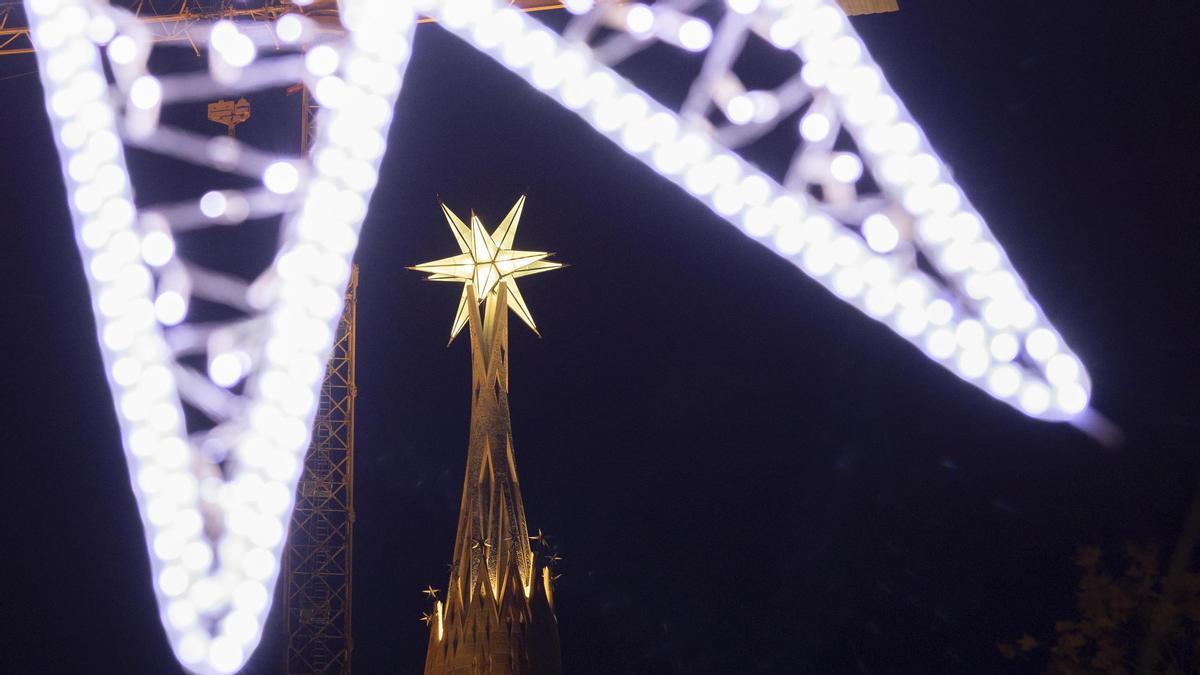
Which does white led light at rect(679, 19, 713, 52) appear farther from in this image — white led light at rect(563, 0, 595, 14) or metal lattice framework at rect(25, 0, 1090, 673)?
white led light at rect(563, 0, 595, 14)

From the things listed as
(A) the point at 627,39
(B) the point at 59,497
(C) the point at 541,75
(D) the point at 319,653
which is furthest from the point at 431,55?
(C) the point at 541,75

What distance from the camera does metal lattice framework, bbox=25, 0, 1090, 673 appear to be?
4059 millimetres

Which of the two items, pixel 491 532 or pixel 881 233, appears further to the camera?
pixel 491 532

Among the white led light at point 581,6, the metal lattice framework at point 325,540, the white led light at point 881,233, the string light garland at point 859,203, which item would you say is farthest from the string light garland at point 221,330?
the metal lattice framework at point 325,540

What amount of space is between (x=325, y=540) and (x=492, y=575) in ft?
34.4

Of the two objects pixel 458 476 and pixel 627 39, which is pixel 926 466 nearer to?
pixel 458 476

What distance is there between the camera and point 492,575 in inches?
521

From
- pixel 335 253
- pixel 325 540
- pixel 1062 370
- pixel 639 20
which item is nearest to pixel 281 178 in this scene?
pixel 335 253

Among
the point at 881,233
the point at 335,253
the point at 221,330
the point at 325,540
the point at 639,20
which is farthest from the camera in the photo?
the point at 325,540

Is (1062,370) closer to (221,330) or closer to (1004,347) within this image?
(1004,347)

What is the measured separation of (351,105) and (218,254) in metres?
16.7

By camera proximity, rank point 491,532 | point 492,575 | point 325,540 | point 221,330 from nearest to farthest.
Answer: point 221,330 → point 492,575 → point 491,532 → point 325,540

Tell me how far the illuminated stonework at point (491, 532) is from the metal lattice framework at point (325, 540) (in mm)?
8212

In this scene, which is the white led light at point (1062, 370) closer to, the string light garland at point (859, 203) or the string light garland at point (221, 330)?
the string light garland at point (859, 203)
